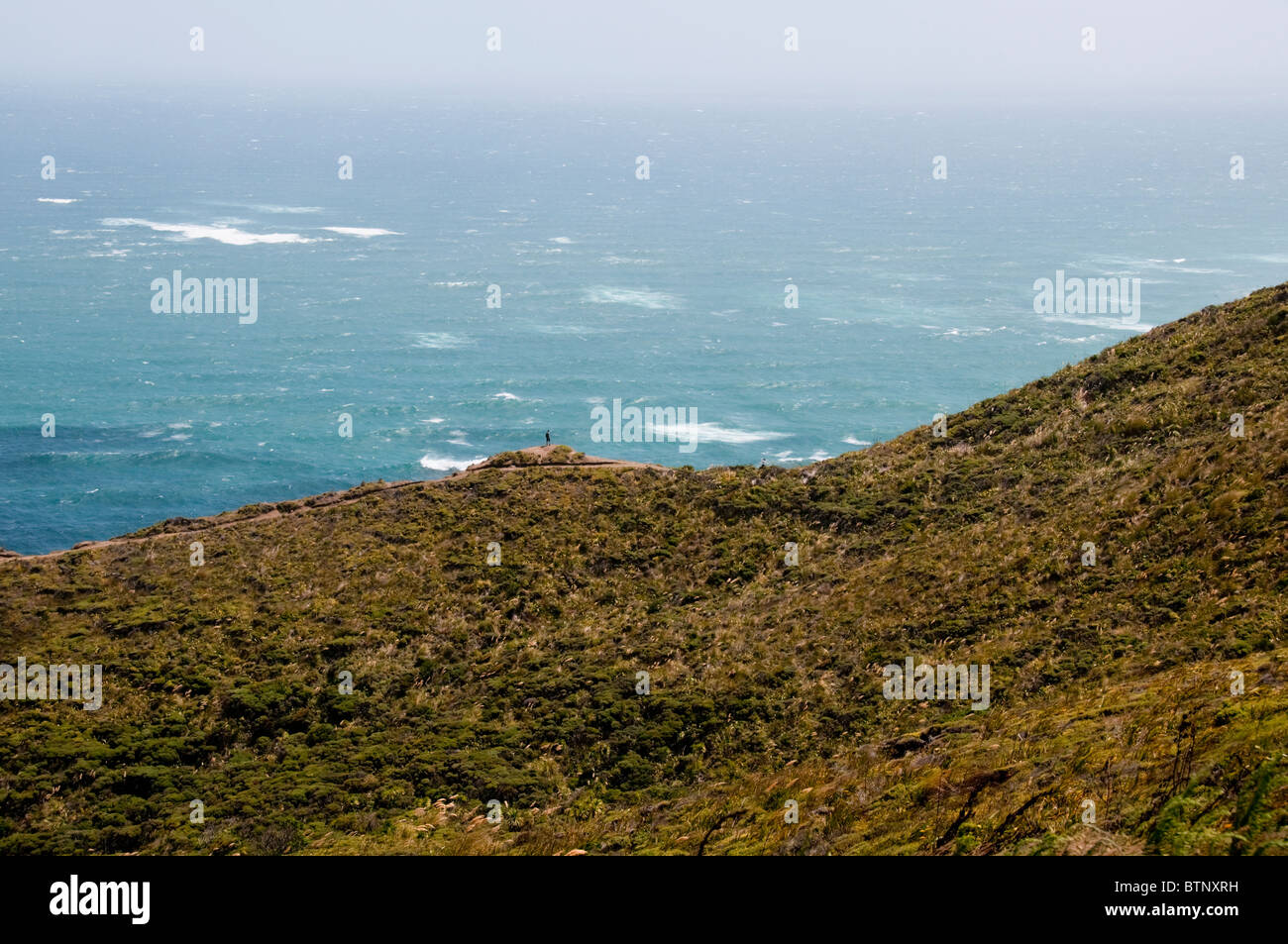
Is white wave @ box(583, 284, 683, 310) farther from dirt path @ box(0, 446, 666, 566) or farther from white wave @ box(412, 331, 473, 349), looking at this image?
dirt path @ box(0, 446, 666, 566)

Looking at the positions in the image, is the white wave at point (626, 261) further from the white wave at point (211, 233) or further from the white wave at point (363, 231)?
the white wave at point (211, 233)

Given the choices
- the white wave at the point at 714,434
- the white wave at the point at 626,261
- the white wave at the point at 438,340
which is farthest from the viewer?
the white wave at the point at 626,261

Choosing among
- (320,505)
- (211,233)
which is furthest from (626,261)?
(320,505)

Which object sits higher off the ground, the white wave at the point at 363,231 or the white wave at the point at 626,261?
the white wave at the point at 363,231

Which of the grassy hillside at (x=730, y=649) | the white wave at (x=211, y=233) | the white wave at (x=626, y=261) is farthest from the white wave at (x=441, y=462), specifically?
the white wave at (x=211, y=233)

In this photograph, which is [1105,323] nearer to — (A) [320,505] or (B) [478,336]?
(B) [478,336]
